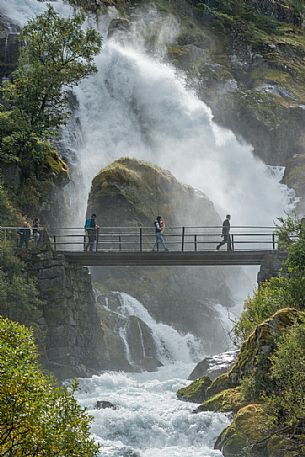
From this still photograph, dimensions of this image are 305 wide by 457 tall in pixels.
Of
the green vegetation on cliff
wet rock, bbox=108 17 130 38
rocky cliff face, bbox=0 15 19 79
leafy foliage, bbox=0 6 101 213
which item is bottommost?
the green vegetation on cliff

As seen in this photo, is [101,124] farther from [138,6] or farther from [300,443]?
[300,443]

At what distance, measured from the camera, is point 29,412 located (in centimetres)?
927

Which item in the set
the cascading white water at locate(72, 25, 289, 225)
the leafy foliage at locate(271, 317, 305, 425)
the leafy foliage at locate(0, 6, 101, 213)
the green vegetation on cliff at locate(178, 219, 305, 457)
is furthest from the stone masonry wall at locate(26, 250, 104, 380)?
the cascading white water at locate(72, 25, 289, 225)

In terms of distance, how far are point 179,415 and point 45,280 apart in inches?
465

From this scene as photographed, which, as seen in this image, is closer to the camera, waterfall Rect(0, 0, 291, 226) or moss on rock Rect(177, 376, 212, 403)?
moss on rock Rect(177, 376, 212, 403)

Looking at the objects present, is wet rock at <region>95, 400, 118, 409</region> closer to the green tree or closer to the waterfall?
the green tree

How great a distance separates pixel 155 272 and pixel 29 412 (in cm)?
3622

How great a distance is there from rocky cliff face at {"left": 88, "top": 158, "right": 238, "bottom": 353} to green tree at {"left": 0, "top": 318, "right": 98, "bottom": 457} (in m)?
32.5

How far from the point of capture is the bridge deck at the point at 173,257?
1267 inches

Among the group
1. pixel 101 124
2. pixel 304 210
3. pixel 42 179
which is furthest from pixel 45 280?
pixel 304 210

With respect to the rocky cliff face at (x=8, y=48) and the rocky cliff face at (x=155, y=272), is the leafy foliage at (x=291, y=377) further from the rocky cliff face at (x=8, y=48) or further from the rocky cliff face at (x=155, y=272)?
the rocky cliff face at (x=8, y=48)

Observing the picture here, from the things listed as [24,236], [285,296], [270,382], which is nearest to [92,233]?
[24,236]

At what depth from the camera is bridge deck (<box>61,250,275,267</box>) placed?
32.2m

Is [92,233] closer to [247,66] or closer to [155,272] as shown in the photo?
[155,272]
